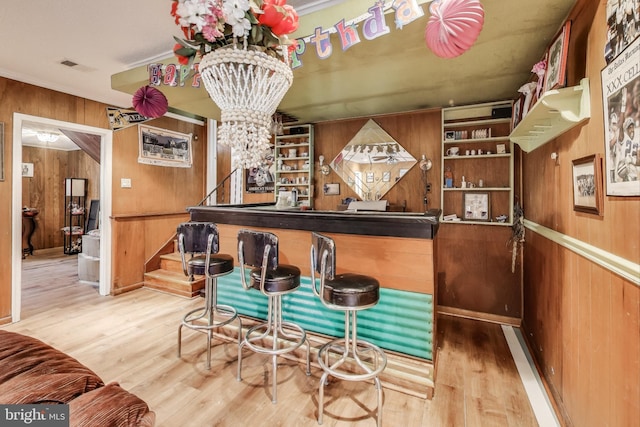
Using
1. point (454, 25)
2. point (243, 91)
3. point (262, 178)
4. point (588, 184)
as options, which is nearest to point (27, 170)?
point (262, 178)

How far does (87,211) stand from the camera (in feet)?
23.7

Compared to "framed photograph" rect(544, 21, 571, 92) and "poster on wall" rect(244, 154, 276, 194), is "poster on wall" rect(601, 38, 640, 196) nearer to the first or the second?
"framed photograph" rect(544, 21, 571, 92)

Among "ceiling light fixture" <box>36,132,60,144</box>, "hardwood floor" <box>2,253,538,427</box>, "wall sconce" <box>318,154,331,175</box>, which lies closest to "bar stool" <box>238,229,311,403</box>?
"hardwood floor" <box>2,253,538,427</box>

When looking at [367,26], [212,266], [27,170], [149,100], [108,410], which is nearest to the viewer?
[108,410]

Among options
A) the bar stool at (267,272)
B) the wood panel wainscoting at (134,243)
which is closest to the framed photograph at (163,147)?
the wood panel wainscoting at (134,243)

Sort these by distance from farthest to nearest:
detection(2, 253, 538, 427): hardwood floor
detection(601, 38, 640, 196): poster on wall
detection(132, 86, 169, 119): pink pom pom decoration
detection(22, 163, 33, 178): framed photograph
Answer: detection(22, 163, 33, 178): framed photograph → detection(132, 86, 169, 119): pink pom pom decoration → detection(2, 253, 538, 427): hardwood floor → detection(601, 38, 640, 196): poster on wall

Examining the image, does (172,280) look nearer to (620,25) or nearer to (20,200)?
(20,200)

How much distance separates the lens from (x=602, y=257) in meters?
1.31

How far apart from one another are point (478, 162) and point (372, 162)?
1335mm

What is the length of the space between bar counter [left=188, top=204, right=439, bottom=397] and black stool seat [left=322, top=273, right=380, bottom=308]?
1.22 feet

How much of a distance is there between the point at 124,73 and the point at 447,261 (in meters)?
4.16

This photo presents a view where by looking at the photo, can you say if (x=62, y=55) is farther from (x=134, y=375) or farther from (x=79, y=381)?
(x=79, y=381)

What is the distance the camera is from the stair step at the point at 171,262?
455cm

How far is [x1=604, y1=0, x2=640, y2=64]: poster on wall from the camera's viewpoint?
3.50 ft
